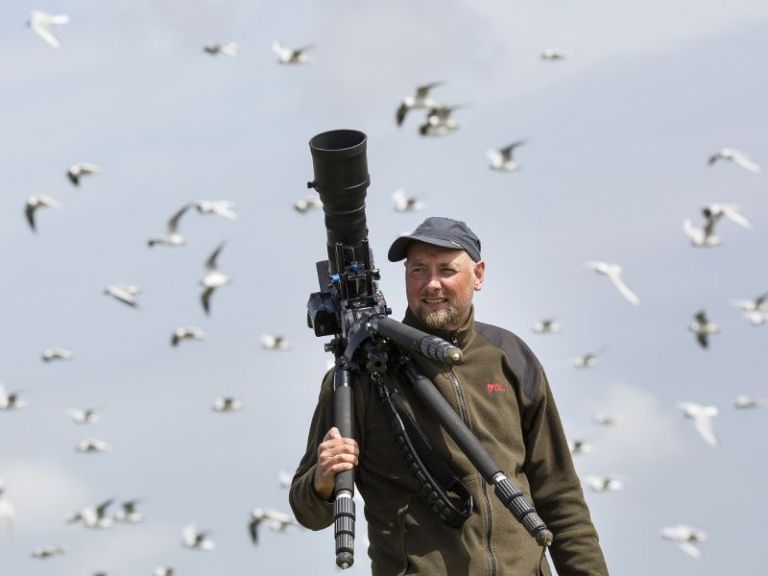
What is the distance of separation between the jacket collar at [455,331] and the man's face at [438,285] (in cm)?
4

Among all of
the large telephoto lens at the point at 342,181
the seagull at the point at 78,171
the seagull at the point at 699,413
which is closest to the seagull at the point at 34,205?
the seagull at the point at 78,171

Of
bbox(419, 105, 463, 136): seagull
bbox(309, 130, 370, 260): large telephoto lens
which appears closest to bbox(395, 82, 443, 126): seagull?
bbox(419, 105, 463, 136): seagull

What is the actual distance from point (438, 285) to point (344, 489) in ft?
4.37

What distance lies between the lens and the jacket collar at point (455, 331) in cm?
1015

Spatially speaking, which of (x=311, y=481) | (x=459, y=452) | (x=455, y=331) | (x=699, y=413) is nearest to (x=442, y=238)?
(x=455, y=331)

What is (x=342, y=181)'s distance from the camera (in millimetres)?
10375

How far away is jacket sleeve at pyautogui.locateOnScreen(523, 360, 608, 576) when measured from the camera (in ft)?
34.1

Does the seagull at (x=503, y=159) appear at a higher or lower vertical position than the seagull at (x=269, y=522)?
higher

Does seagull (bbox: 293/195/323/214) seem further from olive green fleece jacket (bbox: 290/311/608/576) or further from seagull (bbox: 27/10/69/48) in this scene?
olive green fleece jacket (bbox: 290/311/608/576)

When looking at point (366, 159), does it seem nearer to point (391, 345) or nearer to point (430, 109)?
point (391, 345)

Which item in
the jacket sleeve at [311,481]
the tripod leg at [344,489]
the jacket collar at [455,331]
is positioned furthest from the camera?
the jacket collar at [455,331]

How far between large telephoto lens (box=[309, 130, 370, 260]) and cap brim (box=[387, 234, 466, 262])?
0.34 meters

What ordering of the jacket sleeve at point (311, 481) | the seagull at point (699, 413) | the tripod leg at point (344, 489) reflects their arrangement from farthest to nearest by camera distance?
the seagull at point (699, 413), the jacket sleeve at point (311, 481), the tripod leg at point (344, 489)

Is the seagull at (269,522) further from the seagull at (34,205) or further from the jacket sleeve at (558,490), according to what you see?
the jacket sleeve at (558,490)
